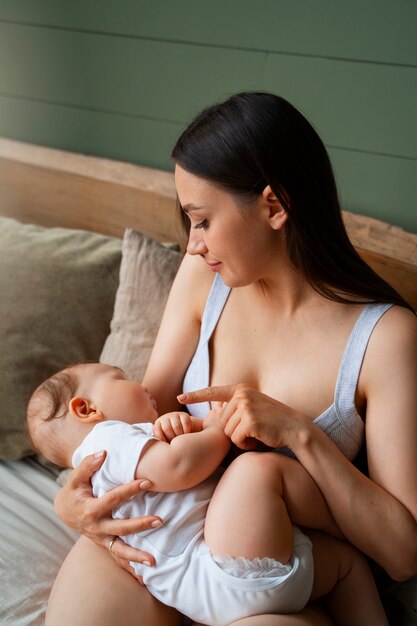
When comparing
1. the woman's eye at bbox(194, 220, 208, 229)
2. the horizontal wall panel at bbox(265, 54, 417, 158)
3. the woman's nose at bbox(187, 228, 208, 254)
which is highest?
the horizontal wall panel at bbox(265, 54, 417, 158)

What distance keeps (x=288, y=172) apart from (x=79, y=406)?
717mm

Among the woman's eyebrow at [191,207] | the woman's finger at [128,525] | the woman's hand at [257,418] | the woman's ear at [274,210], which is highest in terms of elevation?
the woman's ear at [274,210]

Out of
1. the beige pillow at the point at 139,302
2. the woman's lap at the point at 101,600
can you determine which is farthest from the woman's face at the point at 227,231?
the woman's lap at the point at 101,600

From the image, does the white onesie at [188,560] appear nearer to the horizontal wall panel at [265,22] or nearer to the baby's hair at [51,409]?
the baby's hair at [51,409]

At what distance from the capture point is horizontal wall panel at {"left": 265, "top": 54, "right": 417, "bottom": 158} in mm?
2090

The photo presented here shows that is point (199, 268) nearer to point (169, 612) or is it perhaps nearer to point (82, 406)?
point (82, 406)

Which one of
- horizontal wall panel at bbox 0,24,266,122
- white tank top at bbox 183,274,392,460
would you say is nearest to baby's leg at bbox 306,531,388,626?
white tank top at bbox 183,274,392,460

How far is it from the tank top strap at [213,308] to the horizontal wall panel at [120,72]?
851 mm

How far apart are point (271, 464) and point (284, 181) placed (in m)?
0.59

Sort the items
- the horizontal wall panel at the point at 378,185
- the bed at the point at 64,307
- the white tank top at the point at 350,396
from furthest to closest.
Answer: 1. the horizontal wall panel at the point at 378,185
2. the bed at the point at 64,307
3. the white tank top at the point at 350,396

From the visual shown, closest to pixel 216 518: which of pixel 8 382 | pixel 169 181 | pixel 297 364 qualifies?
pixel 297 364

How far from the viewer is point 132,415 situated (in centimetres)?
168

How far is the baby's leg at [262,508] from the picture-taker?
1.37 meters

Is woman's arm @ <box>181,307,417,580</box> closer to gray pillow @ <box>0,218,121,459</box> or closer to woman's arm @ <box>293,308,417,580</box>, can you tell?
woman's arm @ <box>293,308,417,580</box>
